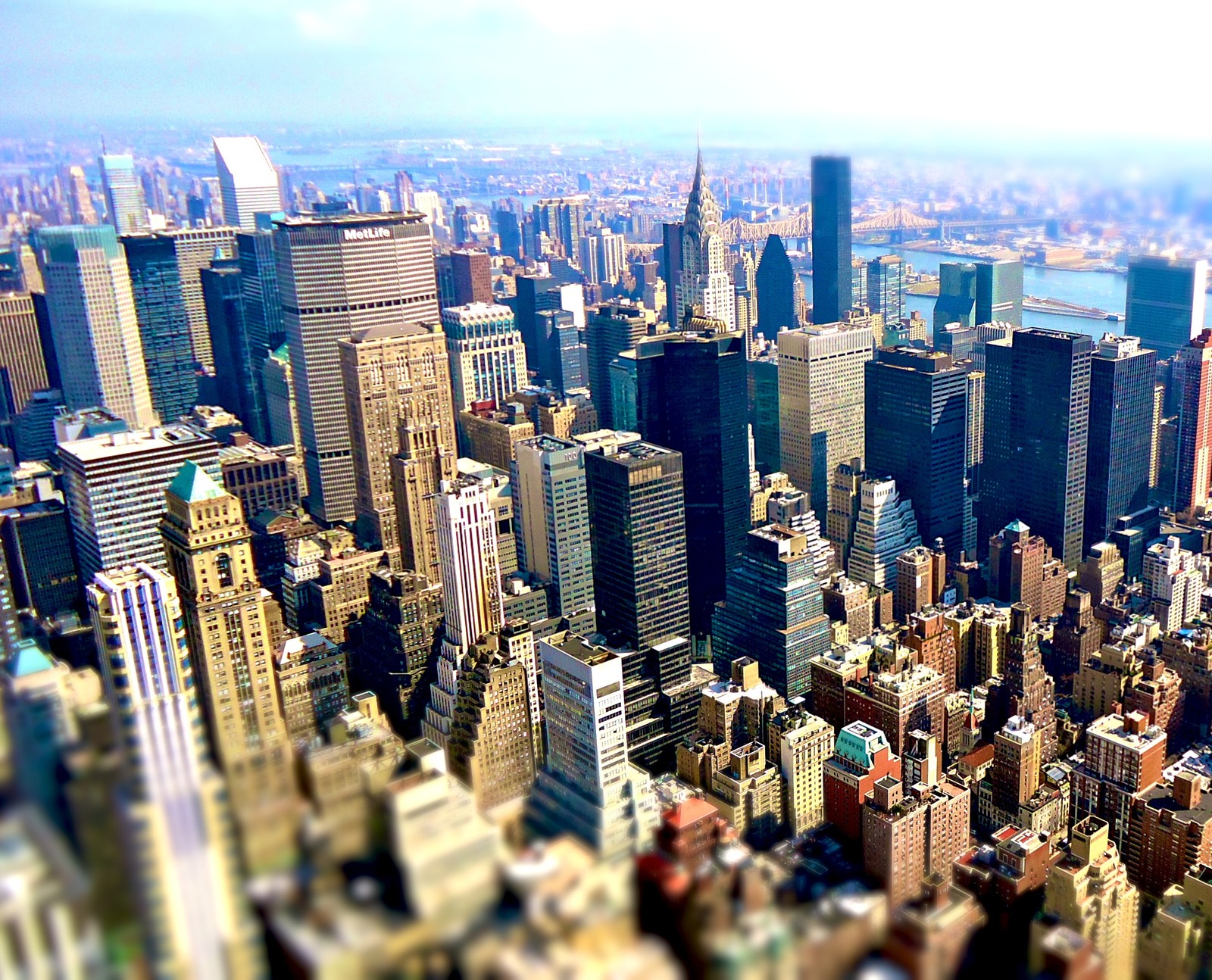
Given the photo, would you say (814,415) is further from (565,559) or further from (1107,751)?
(1107,751)

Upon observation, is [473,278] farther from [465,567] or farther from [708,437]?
[465,567]

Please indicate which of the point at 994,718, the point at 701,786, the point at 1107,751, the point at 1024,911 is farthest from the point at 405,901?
the point at 994,718

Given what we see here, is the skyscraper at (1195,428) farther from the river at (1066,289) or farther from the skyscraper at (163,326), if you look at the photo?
the skyscraper at (163,326)

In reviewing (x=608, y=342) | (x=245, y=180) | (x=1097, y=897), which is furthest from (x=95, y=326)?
(x=1097, y=897)

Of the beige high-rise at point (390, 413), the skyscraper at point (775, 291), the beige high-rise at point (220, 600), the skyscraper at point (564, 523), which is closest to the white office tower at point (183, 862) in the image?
the beige high-rise at point (220, 600)

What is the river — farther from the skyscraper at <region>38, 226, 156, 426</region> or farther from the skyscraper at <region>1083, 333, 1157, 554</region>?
the skyscraper at <region>38, 226, 156, 426</region>

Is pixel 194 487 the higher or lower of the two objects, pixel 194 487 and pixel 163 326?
the lower

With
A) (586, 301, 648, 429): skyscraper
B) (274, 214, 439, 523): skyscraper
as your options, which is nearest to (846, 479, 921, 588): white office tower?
(586, 301, 648, 429): skyscraper
